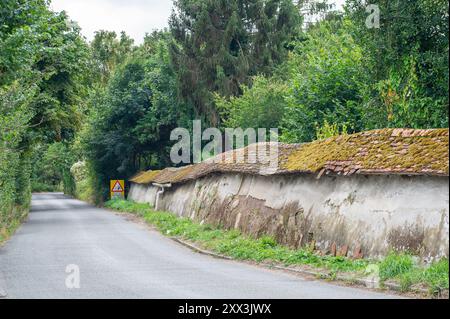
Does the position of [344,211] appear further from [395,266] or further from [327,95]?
[327,95]

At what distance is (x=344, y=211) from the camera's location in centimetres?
1570

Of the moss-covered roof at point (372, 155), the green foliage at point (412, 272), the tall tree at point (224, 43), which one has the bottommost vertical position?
the green foliage at point (412, 272)

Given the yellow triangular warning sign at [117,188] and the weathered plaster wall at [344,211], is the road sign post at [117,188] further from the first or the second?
the weathered plaster wall at [344,211]

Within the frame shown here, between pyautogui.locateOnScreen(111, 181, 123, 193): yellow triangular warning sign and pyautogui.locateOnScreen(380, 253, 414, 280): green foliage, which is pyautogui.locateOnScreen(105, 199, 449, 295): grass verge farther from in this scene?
pyautogui.locateOnScreen(111, 181, 123, 193): yellow triangular warning sign

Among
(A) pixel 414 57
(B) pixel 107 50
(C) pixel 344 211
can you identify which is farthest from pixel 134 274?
(B) pixel 107 50

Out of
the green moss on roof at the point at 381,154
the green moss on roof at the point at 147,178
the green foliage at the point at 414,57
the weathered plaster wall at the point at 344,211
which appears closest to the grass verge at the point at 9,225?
the weathered plaster wall at the point at 344,211

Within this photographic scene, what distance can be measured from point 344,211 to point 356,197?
52 cm

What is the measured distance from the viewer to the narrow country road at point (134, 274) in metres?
11.4

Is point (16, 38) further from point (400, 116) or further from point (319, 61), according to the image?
point (319, 61)

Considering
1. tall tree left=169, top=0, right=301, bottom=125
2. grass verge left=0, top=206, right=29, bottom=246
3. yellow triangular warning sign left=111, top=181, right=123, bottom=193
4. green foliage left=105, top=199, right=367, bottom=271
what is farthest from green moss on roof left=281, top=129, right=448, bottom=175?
yellow triangular warning sign left=111, top=181, right=123, bottom=193

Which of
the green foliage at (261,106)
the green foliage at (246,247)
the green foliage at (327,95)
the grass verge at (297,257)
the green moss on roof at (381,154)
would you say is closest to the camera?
the grass verge at (297,257)

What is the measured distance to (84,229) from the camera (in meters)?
29.1
